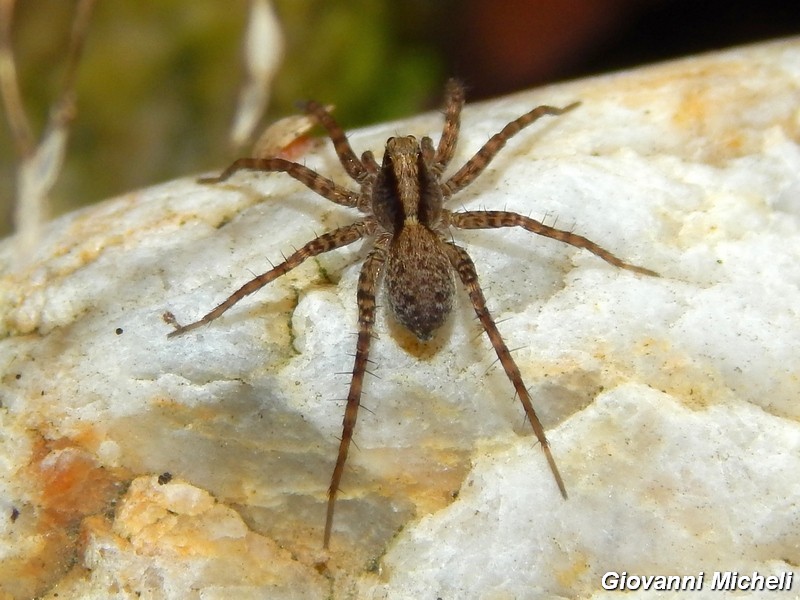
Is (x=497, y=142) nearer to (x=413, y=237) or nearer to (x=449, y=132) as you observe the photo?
(x=449, y=132)

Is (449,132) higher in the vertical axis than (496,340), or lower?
higher

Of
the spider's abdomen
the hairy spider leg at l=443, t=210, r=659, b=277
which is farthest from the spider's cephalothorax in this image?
the hairy spider leg at l=443, t=210, r=659, b=277

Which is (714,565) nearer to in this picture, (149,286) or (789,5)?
(149,286)

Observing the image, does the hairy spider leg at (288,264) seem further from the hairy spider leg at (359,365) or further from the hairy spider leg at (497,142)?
the hairy spider leg at (497,142)

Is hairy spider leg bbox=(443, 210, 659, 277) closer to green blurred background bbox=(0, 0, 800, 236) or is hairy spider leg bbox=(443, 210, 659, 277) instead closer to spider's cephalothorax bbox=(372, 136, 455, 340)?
spider's cephalothorax bbox=(372, 136, 455, 340)

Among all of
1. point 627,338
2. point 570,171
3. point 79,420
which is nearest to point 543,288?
point 627,338

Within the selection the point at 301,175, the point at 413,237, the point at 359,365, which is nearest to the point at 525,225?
the point at 413,237

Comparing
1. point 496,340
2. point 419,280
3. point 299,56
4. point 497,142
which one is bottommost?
point 496,340
